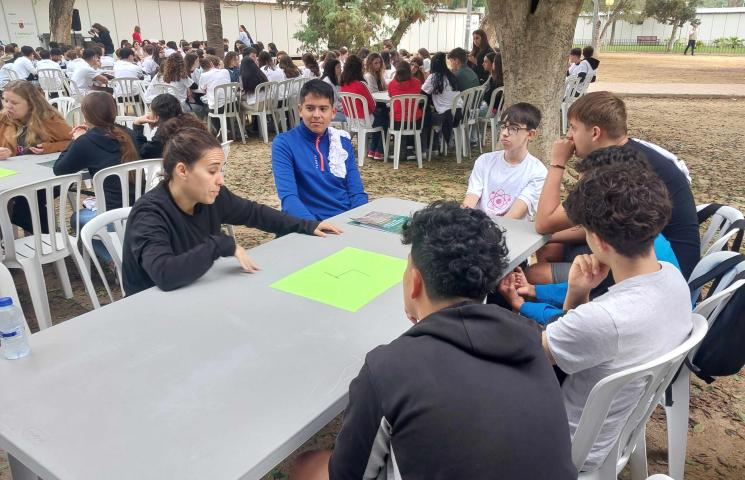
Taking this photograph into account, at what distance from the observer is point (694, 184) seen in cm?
593

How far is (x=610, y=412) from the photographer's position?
143 centimetres

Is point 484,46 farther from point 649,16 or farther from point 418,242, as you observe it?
point 649,16

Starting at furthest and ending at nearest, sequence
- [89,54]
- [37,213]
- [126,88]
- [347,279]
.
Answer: [89,54]
[126,88]
[37,213]
[347,279]

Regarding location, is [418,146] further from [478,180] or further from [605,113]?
[605,113]

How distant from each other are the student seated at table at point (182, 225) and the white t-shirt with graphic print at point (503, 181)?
1.17 m

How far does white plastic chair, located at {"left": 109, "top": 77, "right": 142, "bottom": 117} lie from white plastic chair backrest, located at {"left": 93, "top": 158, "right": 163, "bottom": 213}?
221 inches

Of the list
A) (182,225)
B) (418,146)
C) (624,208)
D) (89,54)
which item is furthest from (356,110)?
(624,208)

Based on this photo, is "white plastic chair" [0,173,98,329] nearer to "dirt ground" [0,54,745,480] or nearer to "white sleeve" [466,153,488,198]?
"dirt ground" [0,54,745,480]

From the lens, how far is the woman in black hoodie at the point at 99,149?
3.27 m

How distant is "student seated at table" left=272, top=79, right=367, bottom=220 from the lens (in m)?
2.91

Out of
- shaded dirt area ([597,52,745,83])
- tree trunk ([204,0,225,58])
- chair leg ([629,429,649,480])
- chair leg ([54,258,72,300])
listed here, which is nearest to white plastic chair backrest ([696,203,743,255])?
chair leg ([629,429,649,480])

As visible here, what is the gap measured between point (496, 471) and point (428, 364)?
20 centimetres

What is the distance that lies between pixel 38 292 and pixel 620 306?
280 centimetres

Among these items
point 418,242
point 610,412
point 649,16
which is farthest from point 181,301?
point 649,16
